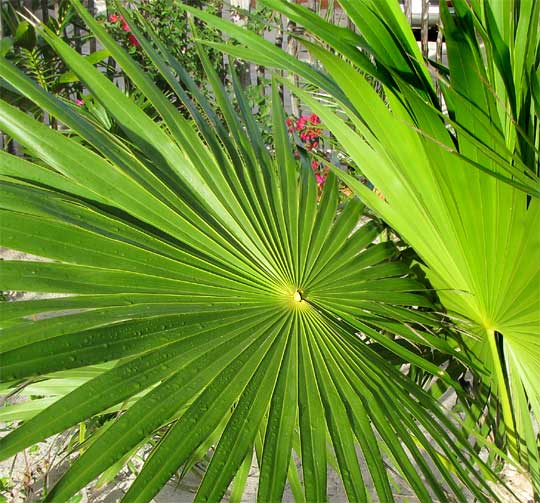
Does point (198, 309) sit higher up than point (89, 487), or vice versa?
point (198, 309)

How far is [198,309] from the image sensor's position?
1.19 meters

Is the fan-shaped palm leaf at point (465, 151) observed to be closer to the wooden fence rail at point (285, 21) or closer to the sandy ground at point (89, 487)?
the sandy ground at point (89, 487)

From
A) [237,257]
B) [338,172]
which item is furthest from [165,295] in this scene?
[338,172]

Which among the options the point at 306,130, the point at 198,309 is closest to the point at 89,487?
the point at 198,309

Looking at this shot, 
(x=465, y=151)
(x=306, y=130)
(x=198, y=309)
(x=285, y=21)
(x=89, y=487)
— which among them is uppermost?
(x=285, y=21)

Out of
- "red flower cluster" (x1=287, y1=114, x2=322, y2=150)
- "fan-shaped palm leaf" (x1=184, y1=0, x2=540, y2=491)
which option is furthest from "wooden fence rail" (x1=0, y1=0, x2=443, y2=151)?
"fan-shaped palm leaf" (x1=184, y1=0, x2=540, y2=491)

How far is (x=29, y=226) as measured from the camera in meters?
1.03

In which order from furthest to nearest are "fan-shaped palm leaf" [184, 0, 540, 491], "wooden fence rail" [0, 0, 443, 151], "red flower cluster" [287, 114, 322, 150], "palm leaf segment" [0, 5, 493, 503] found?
"red flower cluster" [287, 114, 322, 150] → "wooden fence rail" [0, 0, 443, 151] → "fan-shaped palm leaf" [184, 0, 540, 491] → "palm leaf segment" [0, 5, 493, 503]

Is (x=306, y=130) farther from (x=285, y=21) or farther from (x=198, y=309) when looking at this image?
(x=198, y=309)

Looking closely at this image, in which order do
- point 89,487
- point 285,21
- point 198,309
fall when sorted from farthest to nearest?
1. point 285,21
2. point 89,487
3. point 198,309

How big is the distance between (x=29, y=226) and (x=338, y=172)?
1.87 ft

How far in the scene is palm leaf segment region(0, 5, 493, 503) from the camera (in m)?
0.96

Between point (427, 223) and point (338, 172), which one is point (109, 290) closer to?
point (338, 172)

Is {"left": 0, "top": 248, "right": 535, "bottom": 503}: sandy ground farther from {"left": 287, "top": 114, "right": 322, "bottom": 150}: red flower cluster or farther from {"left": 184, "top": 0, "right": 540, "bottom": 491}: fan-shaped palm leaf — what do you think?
{"left": 287, "top": 114, "right": 322, "bottom": 150}: red flower cluster
